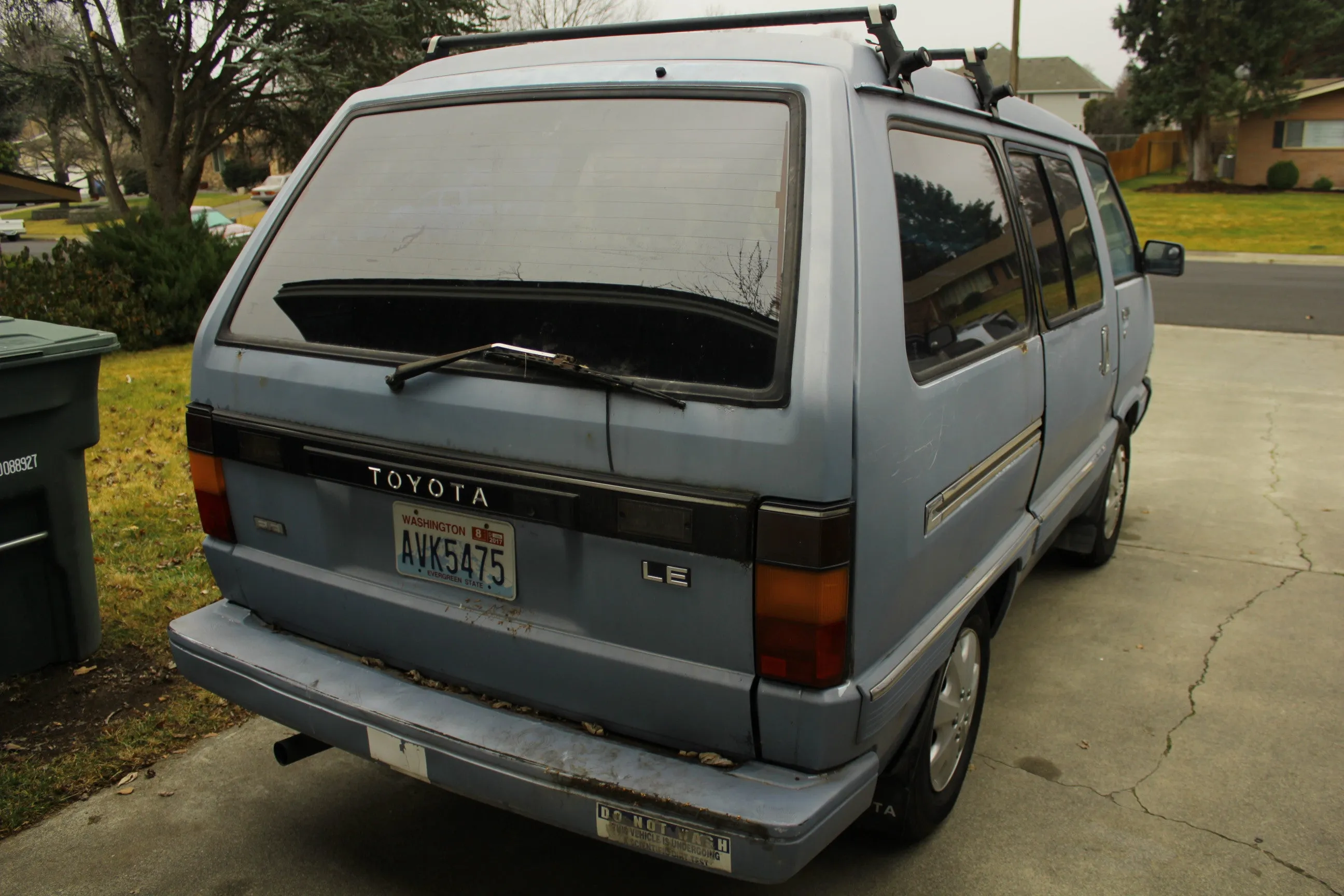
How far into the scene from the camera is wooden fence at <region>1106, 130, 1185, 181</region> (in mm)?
47062

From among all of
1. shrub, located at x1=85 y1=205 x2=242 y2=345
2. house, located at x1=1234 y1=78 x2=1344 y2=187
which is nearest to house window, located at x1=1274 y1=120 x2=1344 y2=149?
house, located at x1=1234 y1=78 x2=1344 y2=187

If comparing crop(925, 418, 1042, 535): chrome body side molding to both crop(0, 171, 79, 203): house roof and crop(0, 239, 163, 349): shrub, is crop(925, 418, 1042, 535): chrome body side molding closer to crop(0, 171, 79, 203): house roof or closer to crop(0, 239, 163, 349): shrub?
crop(0, 171, 79, 203): house roof

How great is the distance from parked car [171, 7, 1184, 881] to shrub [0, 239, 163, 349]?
7.91 m

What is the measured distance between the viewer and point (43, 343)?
3.37 meters

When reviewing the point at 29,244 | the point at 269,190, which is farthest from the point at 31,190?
the point at 269,190

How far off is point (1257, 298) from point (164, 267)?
47.5 ft

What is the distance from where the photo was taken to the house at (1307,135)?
135 feet

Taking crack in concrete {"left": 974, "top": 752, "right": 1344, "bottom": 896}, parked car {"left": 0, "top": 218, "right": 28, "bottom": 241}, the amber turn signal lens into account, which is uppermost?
parked car {"left": 0, "top": 218, "right": 28, "bottom": 241}

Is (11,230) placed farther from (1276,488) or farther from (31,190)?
(1276,488)

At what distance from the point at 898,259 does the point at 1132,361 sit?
3.10 metres

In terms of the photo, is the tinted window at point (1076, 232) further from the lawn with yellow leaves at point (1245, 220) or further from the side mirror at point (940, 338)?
the lawn with yellow leaves at point (1245, 220)

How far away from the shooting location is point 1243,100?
128 ft

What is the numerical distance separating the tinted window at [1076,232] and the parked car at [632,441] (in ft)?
3.21

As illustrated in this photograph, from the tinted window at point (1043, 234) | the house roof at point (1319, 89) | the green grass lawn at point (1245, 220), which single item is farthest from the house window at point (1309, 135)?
the tinted window at point (1043, 234)
